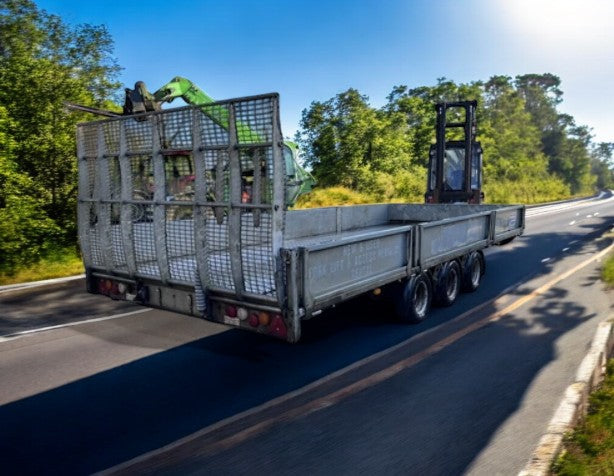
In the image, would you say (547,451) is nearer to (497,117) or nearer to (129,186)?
(129,186)

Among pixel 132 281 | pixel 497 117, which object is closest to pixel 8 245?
pixel 132 281

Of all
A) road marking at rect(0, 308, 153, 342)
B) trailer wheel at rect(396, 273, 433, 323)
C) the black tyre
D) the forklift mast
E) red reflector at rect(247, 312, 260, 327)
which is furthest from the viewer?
the forklift mast

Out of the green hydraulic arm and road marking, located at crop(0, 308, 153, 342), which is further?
road marking, located at crop(0, 308, 153, 342)

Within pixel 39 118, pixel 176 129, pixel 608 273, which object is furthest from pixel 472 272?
pixel 39 118

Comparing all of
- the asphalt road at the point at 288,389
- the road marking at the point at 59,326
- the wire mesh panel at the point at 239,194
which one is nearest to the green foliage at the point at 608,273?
the asphalt road at the point at 288,389

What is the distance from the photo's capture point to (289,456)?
3.96 metres

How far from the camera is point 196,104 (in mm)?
5797

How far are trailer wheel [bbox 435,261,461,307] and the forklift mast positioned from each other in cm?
640

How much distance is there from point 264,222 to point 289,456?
1.99m

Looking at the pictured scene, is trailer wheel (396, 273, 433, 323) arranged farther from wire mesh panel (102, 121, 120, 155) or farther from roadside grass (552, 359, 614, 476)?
wire mesh panel (102, 121, 120, 155)

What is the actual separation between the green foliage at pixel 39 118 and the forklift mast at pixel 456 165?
31.3 ft

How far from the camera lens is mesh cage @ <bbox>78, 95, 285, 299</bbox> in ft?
15.0

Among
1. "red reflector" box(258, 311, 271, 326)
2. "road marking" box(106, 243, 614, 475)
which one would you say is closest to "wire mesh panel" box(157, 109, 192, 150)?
"red reflector" box(258, 311, 271, 326)

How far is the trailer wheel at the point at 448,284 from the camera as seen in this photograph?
8023 mm
